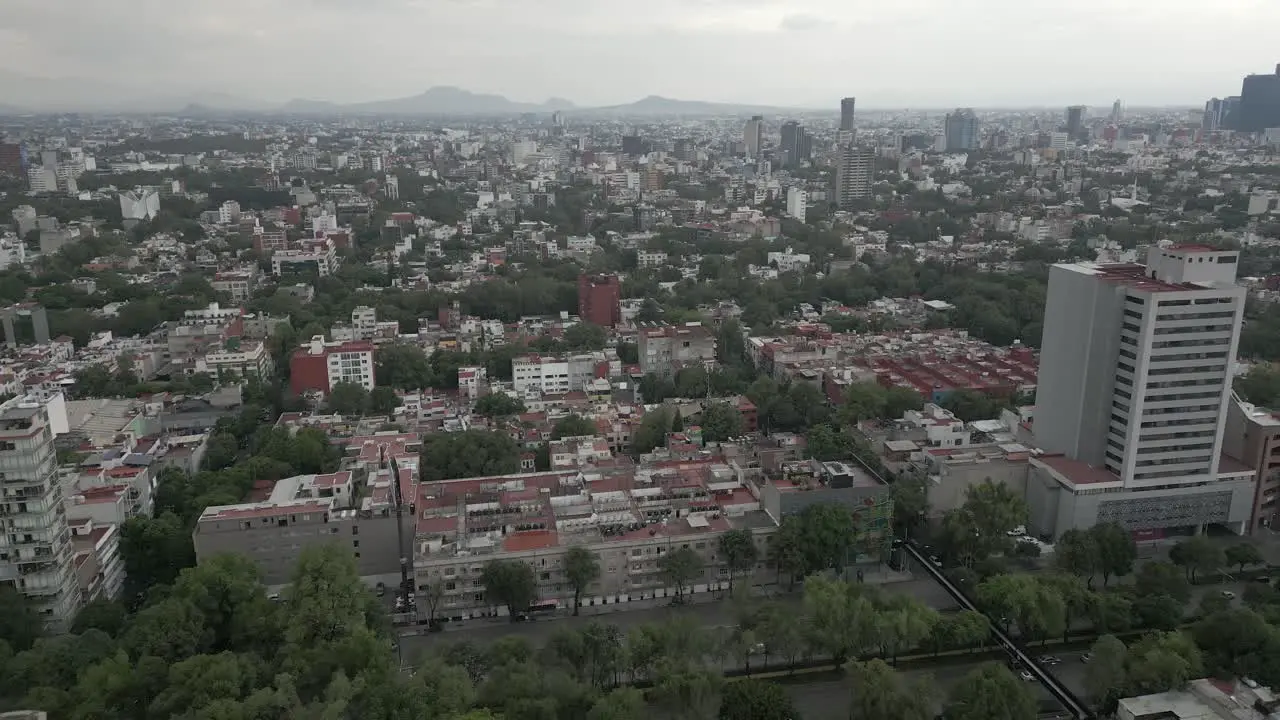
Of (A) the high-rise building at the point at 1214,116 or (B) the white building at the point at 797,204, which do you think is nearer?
(B) the white building at the point at 797,204

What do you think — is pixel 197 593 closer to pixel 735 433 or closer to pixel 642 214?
pixel 735 433

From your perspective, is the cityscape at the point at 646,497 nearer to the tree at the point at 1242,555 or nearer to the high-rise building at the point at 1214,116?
the tree at the point at 1242,555

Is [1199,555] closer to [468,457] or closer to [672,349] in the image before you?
[468,457]

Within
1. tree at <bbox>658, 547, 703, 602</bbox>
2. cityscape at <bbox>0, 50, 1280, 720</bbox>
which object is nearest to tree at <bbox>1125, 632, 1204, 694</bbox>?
cityscape at <bbox>0, 50, 1280, 720</bbox>

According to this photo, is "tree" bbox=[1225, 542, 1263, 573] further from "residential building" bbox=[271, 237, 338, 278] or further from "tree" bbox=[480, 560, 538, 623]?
"residential building" bbox=[271, 237, 338, 278]

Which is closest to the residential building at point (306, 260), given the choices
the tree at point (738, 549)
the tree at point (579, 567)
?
the tree at point (579, 567)

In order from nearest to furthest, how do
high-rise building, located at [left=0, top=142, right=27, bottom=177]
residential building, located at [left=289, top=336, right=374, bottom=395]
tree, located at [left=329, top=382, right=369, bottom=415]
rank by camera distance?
1. tree, located at [left=329, top=382, right=369, bottom=415]
2. residential building, located at [left=289, top=336, right=374, bottom=395]
3. high-rise building, located at [left=0, top=142, right=27, bottom=177]

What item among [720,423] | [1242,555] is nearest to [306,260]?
[720,423]
